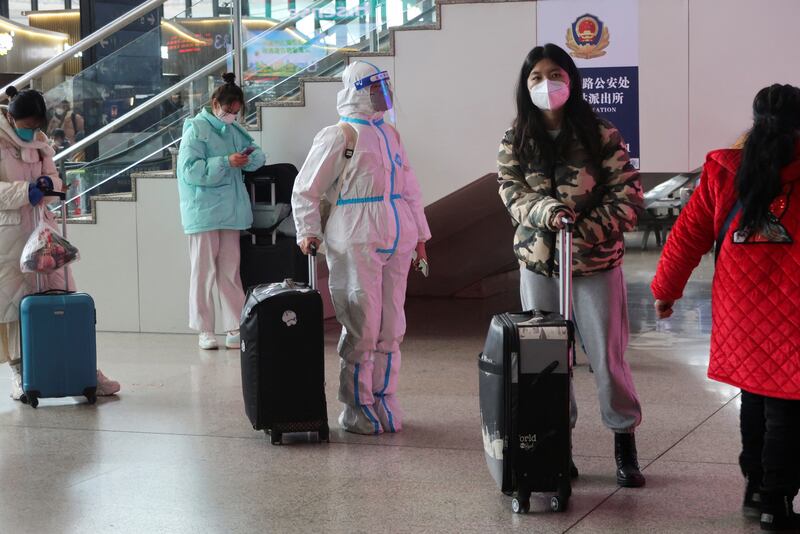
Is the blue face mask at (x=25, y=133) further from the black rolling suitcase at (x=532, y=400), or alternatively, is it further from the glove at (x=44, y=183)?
the black rolling suitcase at (x=532, y=400)

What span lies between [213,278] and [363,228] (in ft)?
10.2

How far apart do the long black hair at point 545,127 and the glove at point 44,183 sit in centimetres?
281

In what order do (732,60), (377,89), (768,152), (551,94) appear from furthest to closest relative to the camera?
(732,60) → (377,89) → (551,94) → (768,152)

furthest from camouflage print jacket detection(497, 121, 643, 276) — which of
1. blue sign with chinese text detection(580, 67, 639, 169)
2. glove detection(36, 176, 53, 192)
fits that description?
blue sign with chinese text detection(580, 67, 639, 169)

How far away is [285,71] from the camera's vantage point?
8.34 meters

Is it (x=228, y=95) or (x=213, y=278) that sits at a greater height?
(x=228, y=95)

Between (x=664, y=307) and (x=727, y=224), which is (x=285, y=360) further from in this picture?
(x=727, y=224)

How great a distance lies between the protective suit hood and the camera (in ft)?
16.2

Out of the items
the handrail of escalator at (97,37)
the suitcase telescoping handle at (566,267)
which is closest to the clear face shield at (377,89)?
the suitcase telescoping handle at (566,267)

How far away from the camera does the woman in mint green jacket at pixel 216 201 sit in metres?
7.56

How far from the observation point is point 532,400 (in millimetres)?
3785

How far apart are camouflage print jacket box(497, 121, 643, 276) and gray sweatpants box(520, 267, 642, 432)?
0.06 meters

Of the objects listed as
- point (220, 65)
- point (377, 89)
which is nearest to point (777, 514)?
point (377, 89)

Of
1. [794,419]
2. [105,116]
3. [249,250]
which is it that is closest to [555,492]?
[794,419]
